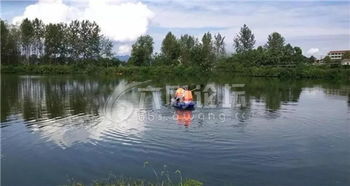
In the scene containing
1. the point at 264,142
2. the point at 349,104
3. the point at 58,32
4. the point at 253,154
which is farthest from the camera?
the point at 58,32

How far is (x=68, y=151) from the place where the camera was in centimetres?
1788

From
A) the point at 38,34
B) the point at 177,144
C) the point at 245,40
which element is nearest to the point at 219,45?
the point at 245,40

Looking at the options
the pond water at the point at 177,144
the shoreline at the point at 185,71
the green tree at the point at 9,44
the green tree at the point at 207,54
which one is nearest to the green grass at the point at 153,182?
the pond water at the point at 177,144

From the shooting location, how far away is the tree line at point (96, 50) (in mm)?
99875

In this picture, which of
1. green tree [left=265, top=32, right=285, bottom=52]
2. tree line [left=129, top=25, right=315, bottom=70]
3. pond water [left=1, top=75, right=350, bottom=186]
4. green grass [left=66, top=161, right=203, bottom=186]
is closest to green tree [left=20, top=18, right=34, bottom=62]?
tree line [left=129, top=25, right=315, bottom=70]

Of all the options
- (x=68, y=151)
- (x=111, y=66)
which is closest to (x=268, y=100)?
(x=68, y=151)

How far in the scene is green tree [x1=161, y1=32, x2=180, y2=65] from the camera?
10164 cm

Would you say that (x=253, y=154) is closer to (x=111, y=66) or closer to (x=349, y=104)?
(x=349, y=104)

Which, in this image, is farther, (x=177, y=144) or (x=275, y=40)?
(x=275, y=40)

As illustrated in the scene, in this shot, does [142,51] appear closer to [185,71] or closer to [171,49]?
[171,49]

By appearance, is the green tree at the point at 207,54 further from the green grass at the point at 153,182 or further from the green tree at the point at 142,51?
the green grass at the point at 153,182

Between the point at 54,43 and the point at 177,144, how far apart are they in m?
90.7

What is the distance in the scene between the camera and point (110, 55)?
109 meters

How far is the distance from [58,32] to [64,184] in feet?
309
